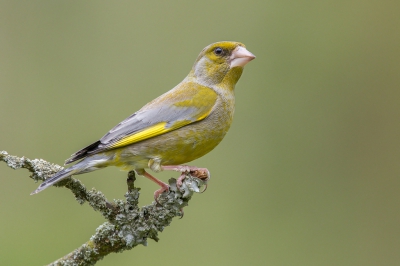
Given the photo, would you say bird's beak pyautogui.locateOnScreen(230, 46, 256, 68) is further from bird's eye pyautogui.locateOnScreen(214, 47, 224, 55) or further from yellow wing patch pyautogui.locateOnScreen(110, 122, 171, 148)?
yellow wing patch pyautogui.locateOnScreen(110, 122, 171, 148)

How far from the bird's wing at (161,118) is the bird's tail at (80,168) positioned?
5cm

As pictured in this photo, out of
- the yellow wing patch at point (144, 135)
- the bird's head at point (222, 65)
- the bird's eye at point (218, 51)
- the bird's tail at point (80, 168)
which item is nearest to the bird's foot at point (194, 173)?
the yellow wing patch at point (144, 135)

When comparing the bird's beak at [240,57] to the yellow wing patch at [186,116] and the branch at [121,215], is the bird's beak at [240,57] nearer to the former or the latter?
the yellow wing patch at [186,116]

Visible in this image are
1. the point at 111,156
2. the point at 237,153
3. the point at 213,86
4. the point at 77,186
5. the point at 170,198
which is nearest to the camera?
the point at 77,186

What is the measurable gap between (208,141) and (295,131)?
253 cm

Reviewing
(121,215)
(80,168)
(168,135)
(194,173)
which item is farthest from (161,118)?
(121,215)

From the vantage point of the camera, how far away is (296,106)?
581 cm

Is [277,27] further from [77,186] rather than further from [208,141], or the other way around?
[77,186]

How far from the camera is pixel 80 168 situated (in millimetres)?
3152

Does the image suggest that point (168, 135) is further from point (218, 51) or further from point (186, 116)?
point (218, 51)

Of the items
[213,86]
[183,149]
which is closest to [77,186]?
[183,149]

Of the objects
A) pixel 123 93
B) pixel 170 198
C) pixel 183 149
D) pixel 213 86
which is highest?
pixel 123 93

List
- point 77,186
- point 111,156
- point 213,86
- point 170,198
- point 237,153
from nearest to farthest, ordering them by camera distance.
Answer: point 77,186
point 170,198
point 111,156
point 213,86
point 237,153

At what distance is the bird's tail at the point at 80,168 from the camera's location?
2.84 metres
